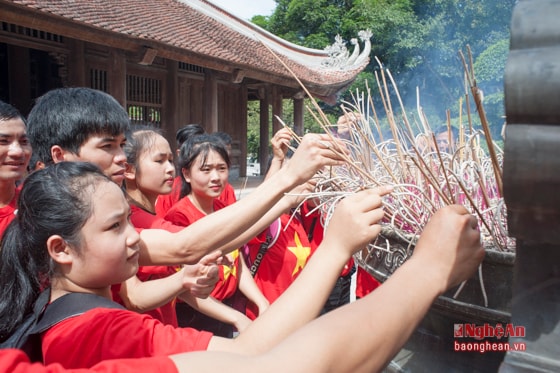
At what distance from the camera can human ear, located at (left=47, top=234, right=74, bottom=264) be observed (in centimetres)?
115

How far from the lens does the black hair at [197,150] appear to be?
2541 millimetres

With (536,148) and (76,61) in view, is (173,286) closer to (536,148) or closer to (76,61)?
(536,148)

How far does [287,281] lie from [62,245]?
4.84 feet

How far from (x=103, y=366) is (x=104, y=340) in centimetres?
32

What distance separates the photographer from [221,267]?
2301 millimetres

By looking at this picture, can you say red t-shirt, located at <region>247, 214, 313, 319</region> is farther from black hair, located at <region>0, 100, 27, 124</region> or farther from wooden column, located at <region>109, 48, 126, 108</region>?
wooden column, located at <region>109, 48, 126, 108</region>

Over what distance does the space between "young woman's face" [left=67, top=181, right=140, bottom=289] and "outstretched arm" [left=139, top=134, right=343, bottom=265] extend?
26cm

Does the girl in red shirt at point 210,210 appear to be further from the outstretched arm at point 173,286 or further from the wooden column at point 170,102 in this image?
the wooden column at point 170,102

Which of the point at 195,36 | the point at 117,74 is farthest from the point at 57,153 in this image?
the point at 195,36

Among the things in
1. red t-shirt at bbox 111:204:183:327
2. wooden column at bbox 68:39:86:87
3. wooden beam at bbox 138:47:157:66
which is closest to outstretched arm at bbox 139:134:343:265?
red t-shirt at bbox 111:204:183:327

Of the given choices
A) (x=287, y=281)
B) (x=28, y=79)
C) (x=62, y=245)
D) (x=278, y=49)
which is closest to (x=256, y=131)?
(x=278, y=49)

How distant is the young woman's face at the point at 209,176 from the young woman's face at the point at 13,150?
0.80 metres

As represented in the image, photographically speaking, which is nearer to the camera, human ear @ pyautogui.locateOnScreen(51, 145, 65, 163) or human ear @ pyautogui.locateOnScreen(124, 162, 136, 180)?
human ear @ pyautogui.locateOnScreen(51, 145, 65, 163)

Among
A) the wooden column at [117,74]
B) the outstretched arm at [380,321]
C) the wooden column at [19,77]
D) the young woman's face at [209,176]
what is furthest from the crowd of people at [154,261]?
the wooden column at [19,77]
